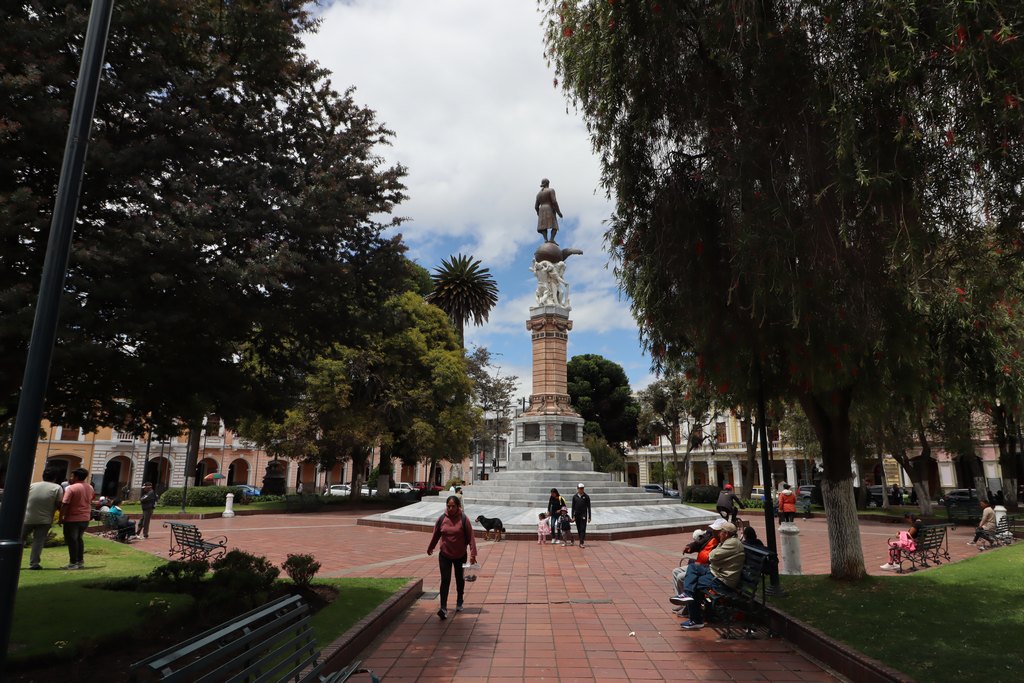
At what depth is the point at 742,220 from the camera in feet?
20.5

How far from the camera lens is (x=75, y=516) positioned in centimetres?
1059

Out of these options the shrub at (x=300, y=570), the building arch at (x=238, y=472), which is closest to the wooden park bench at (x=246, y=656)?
the shrub at (x=300, y=570)

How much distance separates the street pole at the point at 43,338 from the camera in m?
3.14

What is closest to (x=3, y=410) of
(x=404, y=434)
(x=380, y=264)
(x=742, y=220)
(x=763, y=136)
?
(x=380, y=264)

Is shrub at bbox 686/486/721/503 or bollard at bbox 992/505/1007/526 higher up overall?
bollard at bbox 992/505/1007/526

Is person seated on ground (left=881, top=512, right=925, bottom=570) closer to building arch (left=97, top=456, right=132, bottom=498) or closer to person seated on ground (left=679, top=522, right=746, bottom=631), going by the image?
person seated on ground (left=679, top=522, right=746, bottom=631)

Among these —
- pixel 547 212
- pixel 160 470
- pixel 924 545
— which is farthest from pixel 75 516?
pixel 160 470

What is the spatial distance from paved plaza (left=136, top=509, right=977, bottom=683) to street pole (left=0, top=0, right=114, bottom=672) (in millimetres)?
3552

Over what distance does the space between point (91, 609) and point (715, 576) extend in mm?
7471

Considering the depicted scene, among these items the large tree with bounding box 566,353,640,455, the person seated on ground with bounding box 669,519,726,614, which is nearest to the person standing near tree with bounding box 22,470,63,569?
the person seated on ground with bounding box 669,519,726,614

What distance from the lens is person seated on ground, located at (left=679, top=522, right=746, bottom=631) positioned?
24.8ft

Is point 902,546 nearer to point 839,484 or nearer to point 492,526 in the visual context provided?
point 839,484

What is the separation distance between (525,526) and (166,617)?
39.4 feet

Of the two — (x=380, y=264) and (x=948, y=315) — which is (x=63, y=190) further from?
(x=948, y=315)
